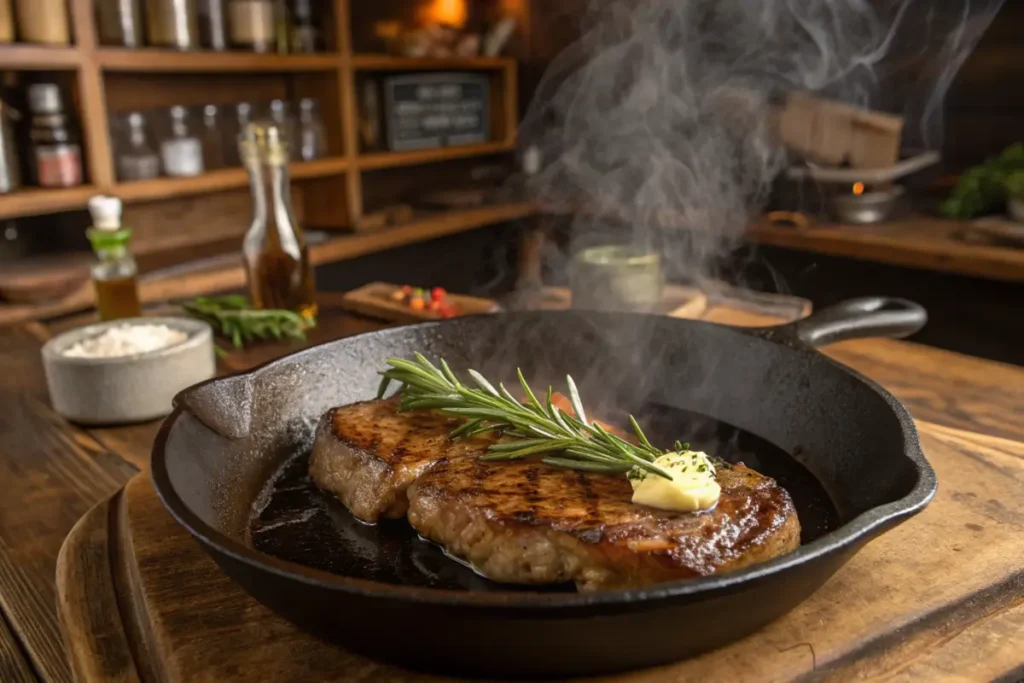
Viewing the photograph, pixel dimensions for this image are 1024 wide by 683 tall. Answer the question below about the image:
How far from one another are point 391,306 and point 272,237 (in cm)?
34

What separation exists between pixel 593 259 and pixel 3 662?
139 cm

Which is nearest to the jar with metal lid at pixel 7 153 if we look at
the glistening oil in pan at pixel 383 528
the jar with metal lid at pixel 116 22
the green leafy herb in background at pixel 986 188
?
the jar with metal lid at pixel 116 22

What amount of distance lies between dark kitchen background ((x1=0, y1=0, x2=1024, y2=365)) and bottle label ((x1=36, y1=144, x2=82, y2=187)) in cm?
4

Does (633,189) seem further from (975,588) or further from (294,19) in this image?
(975,588)

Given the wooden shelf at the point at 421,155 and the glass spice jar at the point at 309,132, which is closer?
the glass spice jar at the point at 309,132

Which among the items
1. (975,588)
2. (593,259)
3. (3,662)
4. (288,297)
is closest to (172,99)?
(288,297)

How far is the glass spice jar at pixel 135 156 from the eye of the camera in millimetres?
3172

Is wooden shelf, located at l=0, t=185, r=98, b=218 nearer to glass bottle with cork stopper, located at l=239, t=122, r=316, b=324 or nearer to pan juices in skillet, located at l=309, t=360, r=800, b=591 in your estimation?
glass bottle with cork stopper, located at l=239, t=122, r=316, b=324

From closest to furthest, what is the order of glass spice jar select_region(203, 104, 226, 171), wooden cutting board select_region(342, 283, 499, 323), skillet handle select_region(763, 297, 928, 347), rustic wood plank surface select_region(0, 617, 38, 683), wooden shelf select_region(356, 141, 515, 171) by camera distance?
rustic wood plank surface select_region(0, 617, 38, 683), skillet handle select_region(763, 297, 928, 347), wooden cutting board select_region(342, 283, 499, 323), glass spice jar select_region(203, 104, 226, 171), wooden shelf select_region(356, 141, 515, 171)

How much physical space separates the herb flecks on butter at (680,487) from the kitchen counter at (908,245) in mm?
2485

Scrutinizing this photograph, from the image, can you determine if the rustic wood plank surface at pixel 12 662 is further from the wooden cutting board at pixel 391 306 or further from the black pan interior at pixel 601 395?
the wooden cutting board at pixel 391 306

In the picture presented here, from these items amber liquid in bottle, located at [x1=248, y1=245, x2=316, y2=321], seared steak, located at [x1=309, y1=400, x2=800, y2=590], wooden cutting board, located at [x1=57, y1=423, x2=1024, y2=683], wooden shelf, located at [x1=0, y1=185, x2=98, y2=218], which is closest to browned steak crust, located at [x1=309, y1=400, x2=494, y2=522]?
seared steak, located at [x1=309, y1=400, x2=800, y2=590]

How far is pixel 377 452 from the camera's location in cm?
111

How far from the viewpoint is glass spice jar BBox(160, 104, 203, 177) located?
3.27 metres
